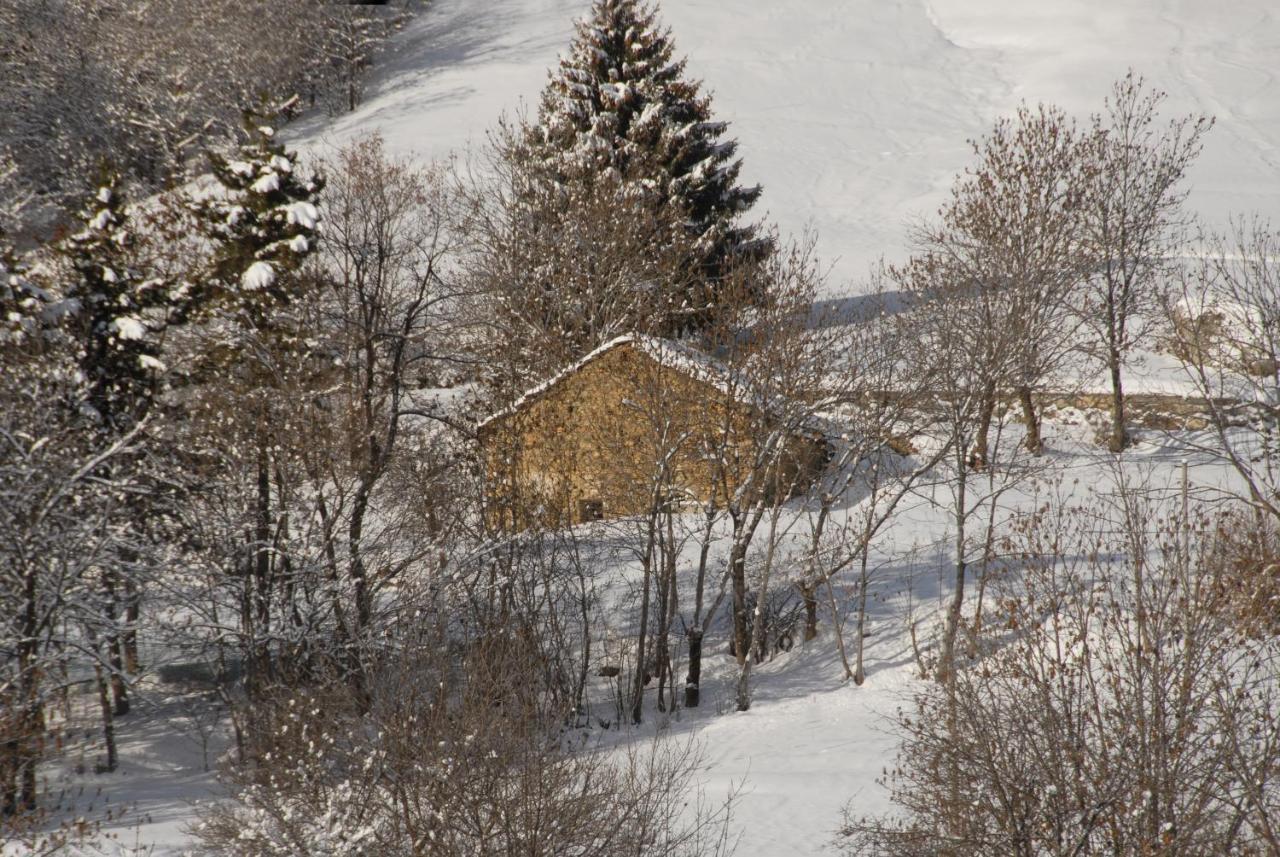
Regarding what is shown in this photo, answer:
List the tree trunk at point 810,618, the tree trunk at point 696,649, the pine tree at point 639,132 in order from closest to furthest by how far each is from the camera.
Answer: the tree trunk at point 696,649
the tree trunk at point 810,618
the pine tree at point 639,132

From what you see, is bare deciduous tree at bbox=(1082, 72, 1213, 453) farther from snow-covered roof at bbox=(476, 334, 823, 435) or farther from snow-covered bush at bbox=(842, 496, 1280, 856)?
snow-covered bush at bbox=(842, 496, 1280, 856)

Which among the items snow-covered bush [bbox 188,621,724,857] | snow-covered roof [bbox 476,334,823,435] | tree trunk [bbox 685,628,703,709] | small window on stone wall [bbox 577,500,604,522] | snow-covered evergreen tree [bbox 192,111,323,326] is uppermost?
snow-covered evergreen tree [bbox 192,111,323,326]

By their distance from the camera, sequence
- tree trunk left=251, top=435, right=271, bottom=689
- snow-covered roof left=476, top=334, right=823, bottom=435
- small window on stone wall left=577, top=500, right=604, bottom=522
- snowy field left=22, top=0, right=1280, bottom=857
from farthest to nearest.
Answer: snowy field left=22, top=0, right=1280, bottom=857 → small window on stone wall left=577, top=500, right=604, bottom=522 → snow-covered roof left=476, top=334, right=823, bottom=435 → tree trunk left=251, top=435, right=271, bottom=689

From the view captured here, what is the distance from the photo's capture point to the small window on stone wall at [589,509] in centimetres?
2165

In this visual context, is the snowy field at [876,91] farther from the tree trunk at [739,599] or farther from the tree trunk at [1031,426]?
the tree trunk at [739,599]

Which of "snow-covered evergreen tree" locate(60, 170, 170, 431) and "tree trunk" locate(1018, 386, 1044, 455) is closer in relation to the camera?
"snow-covered evergreen tree" locate(60, 170, 170, 431)

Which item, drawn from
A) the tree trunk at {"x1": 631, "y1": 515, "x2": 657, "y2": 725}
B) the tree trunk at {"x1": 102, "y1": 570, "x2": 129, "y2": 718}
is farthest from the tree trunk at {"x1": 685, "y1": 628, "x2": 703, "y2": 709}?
the tree trunk at {"x1": 102, "y1": 570, "x2": 129, "y2": 718}

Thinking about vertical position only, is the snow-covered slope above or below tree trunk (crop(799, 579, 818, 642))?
above

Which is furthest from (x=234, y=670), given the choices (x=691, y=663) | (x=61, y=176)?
(x=61, y=176)

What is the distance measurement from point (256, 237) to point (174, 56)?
34.5 meters

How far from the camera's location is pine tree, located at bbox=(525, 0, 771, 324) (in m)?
28.8

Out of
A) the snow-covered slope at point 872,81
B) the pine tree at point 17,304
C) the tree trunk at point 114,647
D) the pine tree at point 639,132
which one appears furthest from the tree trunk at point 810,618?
the snow-covered slope at point 872,81

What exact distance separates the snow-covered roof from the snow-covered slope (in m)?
18.8

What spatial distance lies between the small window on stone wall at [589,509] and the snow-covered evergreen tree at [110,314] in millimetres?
8493
